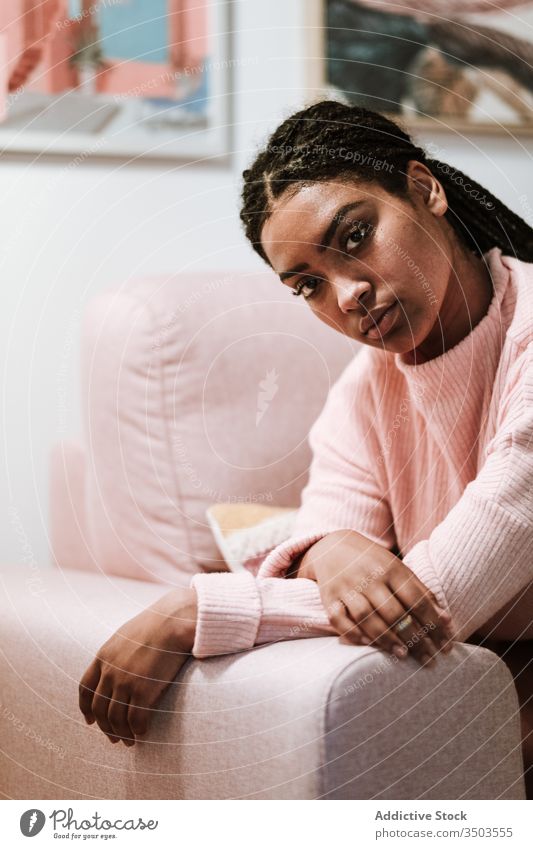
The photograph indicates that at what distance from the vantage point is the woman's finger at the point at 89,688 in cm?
63

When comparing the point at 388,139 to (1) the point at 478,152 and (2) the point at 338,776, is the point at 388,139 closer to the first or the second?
(1) the point at 478,152

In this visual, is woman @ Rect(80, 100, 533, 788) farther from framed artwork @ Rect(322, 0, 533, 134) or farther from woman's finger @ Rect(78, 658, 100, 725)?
framed artwork @ Rect(322, 0, 533, 134)

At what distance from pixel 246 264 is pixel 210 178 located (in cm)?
13

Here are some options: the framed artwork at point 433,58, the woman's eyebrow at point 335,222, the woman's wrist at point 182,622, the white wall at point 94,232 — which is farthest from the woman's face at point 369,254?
the framed artwork at point 433,58

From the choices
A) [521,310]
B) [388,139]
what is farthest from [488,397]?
[388,139]

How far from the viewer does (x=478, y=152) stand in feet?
3.05

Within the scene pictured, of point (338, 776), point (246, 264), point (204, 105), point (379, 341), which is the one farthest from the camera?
point (204, 105)

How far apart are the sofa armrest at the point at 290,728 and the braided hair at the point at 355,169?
298 mm

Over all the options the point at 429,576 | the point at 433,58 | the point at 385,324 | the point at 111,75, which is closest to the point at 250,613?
the point at 429,576

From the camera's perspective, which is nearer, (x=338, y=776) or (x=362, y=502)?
(x=338, y=776)

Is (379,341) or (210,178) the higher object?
(210,178)

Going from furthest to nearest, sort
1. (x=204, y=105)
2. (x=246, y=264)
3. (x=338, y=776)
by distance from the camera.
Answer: (x=204, y=105) < (x=246, y=264) < (x=338, y=776)

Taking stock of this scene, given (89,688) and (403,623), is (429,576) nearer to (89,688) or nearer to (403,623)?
(403,623)
